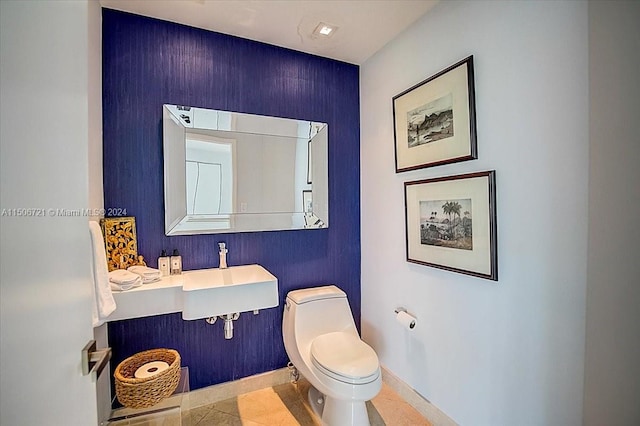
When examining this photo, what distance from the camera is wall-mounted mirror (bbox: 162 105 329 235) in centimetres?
188

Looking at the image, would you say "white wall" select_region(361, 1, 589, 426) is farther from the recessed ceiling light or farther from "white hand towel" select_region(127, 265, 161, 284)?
"white hand towel" select_region(127, 265, 161, 284)

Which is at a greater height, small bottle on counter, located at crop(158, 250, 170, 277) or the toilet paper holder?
small bottle on counter, located at crop(158, 250, 170, 277)

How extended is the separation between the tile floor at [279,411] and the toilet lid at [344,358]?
0.46 m

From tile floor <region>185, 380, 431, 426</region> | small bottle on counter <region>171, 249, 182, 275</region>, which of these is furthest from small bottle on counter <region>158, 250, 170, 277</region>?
tile floor <region>185, 380, 431, 426</region>

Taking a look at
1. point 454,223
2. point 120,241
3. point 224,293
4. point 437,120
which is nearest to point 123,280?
point 120,241

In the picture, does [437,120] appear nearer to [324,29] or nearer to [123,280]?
[324,29]

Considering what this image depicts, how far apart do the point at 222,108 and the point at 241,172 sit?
0.46 metres

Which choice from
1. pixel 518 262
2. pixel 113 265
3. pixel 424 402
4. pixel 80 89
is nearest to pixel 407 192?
pixel 518 262

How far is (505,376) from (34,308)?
180 centimetres

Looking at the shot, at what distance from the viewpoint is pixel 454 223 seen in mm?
1645

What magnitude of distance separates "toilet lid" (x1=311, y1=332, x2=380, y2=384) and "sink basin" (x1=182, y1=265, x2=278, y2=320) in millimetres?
427

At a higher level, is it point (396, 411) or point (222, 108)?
point (222, 108)

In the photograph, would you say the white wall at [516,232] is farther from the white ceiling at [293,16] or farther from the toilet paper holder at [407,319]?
the white ceiling at [293,16]

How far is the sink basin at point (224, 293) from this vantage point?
1588 mm
